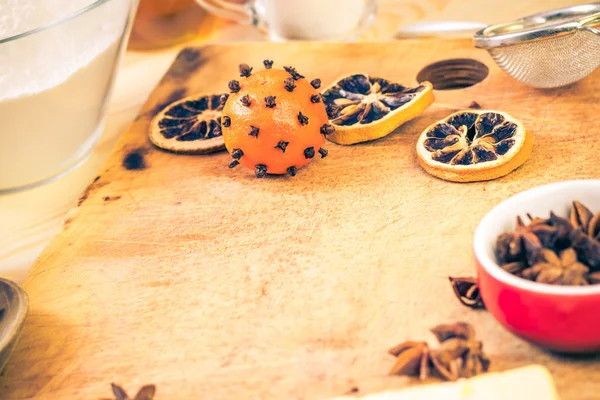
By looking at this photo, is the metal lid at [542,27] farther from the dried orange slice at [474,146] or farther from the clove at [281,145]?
the clove at [281,145]

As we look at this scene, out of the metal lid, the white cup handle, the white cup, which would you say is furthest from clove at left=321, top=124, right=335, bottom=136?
the white cup handle

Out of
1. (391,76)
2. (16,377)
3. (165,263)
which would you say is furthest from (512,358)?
(391,76)

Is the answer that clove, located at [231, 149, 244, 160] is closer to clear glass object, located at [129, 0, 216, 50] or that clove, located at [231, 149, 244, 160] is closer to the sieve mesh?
the sieve mesh

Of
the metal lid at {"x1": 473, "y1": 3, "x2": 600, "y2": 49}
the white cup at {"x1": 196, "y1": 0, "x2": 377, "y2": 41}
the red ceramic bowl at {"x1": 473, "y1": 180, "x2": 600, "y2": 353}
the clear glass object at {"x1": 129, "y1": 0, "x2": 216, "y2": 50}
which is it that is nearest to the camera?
the red ceramic bowl at {"x1": 473, "y1": 180, "x2": 600, "y2": 353}

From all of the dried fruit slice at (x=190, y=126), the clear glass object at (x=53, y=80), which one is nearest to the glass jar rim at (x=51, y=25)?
the clear glass object at (x=53, y=80)

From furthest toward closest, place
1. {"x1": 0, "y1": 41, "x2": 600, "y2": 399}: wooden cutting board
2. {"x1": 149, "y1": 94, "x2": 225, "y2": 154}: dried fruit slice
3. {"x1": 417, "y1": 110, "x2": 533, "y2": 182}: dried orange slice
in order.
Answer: {"x1": 149, "y1": 94, "x2": 225, "y2": 154}: dried fruit slice
{"x1": 417, "y1": 110, "x2": 533, "y2": 182}: dried orange slice
{"x1": 0, "y1": 41, "x2": 600, "y2": 399}: wooden cutting board

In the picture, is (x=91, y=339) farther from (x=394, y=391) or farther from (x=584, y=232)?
(x=584, y=232)
